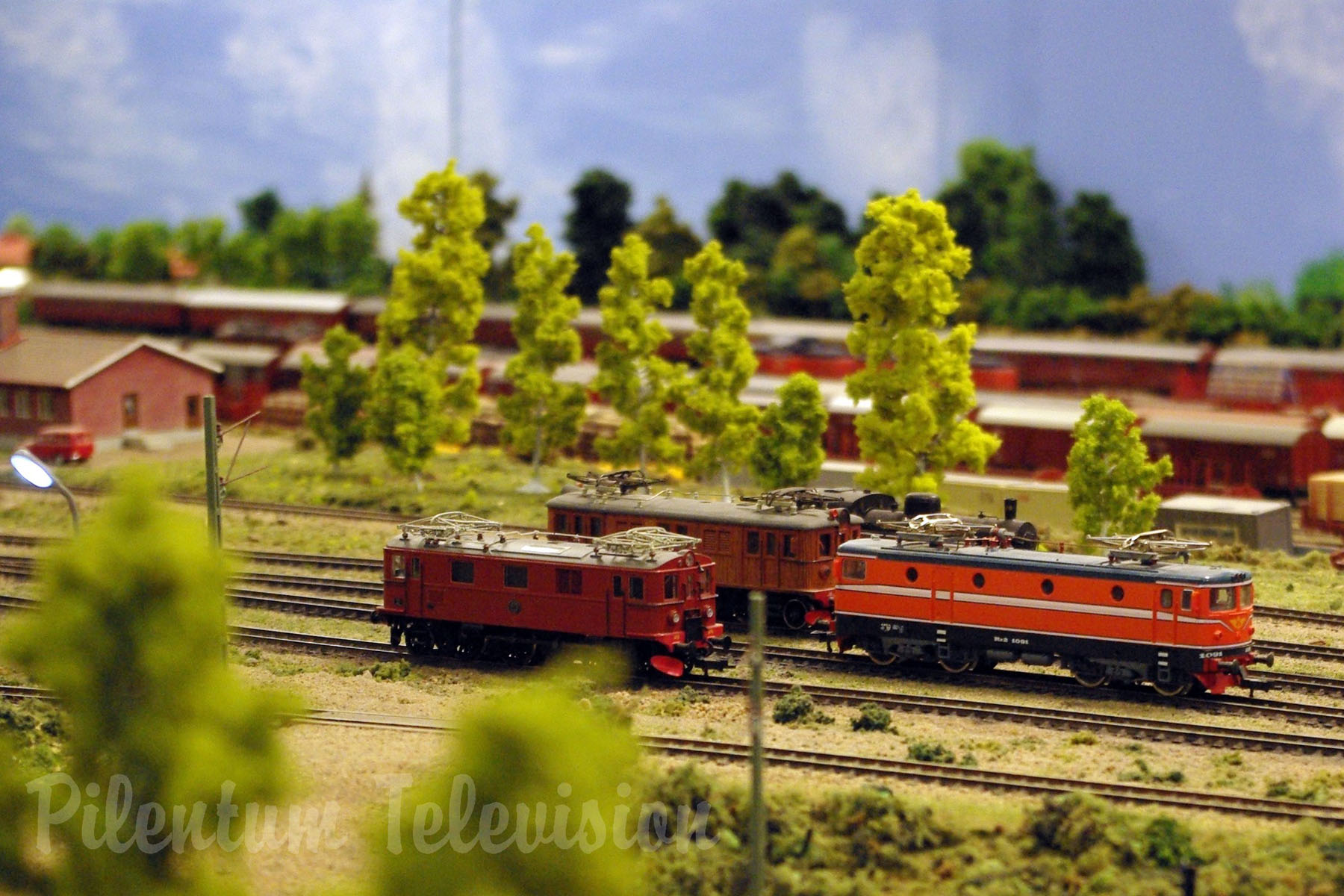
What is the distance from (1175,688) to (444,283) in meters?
29.0

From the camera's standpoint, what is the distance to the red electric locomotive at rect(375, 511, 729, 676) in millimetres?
29641

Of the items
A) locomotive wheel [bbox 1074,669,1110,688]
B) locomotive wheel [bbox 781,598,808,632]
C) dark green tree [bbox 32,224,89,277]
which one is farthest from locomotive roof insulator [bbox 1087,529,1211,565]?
dark green tree [bbox 32,224,89,277]

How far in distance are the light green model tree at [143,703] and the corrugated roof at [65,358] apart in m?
45.6

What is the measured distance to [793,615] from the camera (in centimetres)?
3419

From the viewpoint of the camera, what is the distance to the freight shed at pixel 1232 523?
43.3 metres

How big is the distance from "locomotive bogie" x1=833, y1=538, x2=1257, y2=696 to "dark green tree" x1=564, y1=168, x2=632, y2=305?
60.4m

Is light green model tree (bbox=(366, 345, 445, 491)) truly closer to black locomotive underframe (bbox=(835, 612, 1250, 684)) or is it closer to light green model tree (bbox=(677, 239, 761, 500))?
light green model tree (bbox=(677, 239, 761, 500))

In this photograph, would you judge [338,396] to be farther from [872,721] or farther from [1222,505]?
[872,721]

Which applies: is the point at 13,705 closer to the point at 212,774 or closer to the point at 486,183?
the point at 212,774

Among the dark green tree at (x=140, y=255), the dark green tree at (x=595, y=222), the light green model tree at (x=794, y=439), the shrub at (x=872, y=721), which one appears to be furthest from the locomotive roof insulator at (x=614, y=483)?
the dark green tree at (x=140, y=255)

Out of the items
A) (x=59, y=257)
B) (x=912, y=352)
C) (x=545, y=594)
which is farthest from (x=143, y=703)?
(x=59, y=257)

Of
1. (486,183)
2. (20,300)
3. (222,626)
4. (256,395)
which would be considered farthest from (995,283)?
(222,626)

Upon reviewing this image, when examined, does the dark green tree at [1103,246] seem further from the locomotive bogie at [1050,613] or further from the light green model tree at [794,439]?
the locomotive bogie at [1050,613]

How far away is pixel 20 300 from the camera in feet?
285
